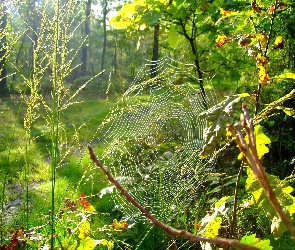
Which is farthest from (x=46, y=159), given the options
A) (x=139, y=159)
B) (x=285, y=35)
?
(x=285, y=35)

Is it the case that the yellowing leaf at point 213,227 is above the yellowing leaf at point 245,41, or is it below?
below

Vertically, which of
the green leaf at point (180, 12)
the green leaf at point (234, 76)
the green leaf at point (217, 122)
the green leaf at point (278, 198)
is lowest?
the green leaf at point (278, 198)

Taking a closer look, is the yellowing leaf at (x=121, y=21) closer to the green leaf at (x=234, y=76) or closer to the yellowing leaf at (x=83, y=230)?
the green leaf at (x=234, y=76)

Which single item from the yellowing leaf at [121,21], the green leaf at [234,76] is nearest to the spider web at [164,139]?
the green leaf at [234,76]

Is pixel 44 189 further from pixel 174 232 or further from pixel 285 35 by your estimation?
pixel 174 232

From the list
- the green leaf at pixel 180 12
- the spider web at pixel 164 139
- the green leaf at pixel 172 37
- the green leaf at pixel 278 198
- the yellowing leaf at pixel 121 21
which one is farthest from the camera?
the spider web at pixel 164 139

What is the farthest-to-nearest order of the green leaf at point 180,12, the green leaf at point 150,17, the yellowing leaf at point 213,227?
1. the green leaf at point 180,12
2. the green leaf at point 150,17
3. the yellowing leaf at point 213,227

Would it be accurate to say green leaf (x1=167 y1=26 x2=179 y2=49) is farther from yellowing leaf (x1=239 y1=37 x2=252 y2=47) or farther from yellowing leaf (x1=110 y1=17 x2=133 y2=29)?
yellowing leaf (x1=239 y1=37 x2=252 y2=47)

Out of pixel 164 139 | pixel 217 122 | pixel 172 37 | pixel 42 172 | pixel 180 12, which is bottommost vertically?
pixel 42 172

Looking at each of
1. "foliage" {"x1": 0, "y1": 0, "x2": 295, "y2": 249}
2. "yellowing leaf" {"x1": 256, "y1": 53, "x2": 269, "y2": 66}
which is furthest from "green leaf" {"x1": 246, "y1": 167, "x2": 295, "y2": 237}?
"yellowing leaf" {"x1": 256, "y1": 53, "x2": 269, "y2": 66}

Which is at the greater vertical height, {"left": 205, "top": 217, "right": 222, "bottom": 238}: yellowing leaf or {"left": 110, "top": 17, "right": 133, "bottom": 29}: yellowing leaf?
{"left": 110, "top": 17, "right": 133, "bottom": 29}: yellowing leaf

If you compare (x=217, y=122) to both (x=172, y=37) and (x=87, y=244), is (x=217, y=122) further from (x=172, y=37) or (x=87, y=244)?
(x=172, y=37)

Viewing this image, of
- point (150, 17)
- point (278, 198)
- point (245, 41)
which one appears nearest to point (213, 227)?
point (278, 198)
